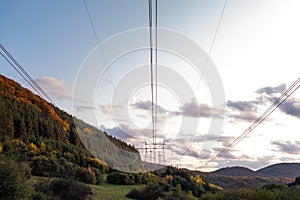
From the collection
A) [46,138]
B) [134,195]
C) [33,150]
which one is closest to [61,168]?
[134,195]

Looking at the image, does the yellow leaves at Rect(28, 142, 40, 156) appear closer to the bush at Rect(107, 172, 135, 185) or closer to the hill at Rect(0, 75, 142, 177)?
the hill at Rect(0, 75, 142, 177)

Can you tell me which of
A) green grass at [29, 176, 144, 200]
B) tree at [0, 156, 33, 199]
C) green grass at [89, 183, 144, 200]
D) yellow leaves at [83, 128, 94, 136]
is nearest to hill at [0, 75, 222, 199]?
yellow leaves at [83, 128, 94, 136]

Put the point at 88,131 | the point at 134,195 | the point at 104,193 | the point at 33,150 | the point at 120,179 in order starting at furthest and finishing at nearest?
1. the point at 88,131
2. the point at 33,150
3. the point at 120,179
4. the point at 134,195
5. the point at 104,193

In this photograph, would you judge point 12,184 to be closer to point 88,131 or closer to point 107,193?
point 107,193

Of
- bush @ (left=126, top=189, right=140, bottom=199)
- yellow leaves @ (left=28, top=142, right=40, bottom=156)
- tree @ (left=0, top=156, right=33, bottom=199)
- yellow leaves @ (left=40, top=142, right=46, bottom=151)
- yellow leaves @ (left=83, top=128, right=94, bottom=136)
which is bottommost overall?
tree @ (left=0, top=156, right=33, bottom=199)

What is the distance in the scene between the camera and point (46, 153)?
3794 inches

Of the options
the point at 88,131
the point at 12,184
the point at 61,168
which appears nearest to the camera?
the point at 12,184

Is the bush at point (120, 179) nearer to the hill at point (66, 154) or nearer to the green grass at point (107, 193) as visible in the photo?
the hill at point (66, 154)

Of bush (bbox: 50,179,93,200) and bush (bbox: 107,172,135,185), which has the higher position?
bush (bbox: 107,172,135,185)

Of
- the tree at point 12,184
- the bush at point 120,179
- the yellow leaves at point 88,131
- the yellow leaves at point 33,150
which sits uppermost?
the yellow leaves at point 88,131

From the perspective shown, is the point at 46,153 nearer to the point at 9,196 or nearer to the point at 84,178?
the point at 84,178

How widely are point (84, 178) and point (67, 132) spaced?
6614 centimetres

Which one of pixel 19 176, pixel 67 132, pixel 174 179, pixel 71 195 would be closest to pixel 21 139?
pixel 67 132

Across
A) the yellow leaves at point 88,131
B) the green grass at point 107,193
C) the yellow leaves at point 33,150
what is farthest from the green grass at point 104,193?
the yellow leaves at point 88,131
